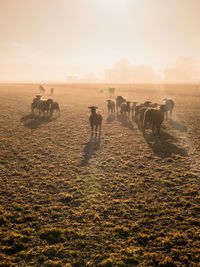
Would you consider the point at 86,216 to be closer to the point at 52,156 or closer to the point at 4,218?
the point at 4,218

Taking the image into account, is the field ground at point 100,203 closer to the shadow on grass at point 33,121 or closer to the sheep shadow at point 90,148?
the sheep shadow at point 90,148

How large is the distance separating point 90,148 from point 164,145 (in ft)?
15.5

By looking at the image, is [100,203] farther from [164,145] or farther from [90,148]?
[164,145]

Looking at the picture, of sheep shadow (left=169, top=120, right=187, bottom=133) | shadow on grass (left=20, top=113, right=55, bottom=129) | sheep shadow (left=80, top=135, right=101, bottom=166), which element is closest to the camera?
sheep shadow (left=80, top=135, right=101, bottom=166)

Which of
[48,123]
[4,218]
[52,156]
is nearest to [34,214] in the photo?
[4,218]

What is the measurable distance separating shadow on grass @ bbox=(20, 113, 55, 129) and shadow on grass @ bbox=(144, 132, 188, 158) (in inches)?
380

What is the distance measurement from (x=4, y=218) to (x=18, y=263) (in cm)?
156

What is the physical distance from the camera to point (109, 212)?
509 cm

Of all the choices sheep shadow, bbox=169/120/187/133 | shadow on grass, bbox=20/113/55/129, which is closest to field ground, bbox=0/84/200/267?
sheep shadow, bbox=169/120/187/133

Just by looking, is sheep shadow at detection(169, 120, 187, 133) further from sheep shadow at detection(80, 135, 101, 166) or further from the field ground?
sheep shadow at detection(80, 135, 101, 166)

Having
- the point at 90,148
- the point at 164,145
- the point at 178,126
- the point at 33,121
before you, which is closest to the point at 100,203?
the point at 90,148

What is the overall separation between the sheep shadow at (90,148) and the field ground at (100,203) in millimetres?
53

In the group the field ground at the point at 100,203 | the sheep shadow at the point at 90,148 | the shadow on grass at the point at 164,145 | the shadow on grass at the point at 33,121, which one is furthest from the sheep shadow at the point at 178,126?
the shadow on grass at the point at 33,121

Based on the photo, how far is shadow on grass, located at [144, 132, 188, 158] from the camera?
9.17 meters
